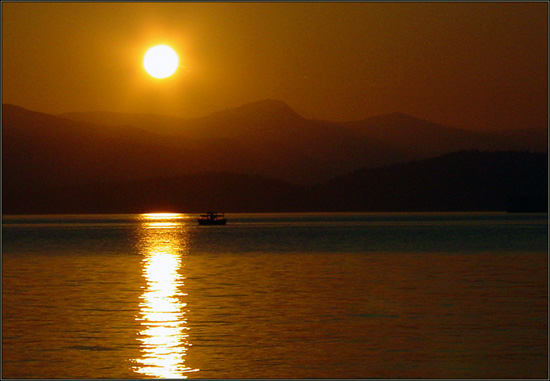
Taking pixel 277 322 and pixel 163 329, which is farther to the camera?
pixel 277 322

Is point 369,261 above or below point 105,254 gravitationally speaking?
below

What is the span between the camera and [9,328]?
3272 centimetres

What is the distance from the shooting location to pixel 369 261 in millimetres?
68438

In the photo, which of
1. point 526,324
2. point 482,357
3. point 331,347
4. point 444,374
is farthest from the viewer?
point 526,324

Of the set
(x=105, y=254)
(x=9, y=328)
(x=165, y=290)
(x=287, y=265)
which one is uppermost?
(x=105, y=254)

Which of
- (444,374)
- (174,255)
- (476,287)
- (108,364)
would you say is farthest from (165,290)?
(174,255)

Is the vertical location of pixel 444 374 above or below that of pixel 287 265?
below

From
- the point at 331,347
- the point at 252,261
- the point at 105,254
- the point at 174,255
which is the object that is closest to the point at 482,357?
the point at 331,347

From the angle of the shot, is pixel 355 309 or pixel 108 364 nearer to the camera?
pixel 108 364

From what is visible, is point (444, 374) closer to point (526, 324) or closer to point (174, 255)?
point (526, 324)

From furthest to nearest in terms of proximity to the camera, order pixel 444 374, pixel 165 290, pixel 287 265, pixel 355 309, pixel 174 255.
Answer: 1. pixel 174 255
2. pixel 287 265
3. pixel 165 290
4. pixel 355 309
5. pixel 444 374

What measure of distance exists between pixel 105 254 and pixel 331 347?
56.9m

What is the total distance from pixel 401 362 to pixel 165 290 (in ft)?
71.3

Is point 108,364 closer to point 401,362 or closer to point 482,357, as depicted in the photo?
point 401,362
